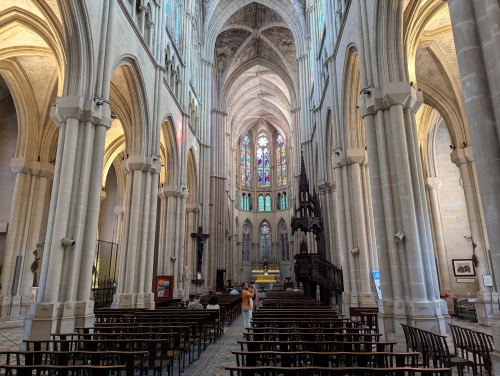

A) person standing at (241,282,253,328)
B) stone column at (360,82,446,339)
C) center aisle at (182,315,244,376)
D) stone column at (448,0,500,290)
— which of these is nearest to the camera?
stone column at (448,0,500,290)

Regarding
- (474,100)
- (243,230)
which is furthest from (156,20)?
(243,230)

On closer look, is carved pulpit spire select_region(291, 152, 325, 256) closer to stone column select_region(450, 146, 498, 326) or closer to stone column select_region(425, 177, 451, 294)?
stone column select_region(425, 177, 451, 294)

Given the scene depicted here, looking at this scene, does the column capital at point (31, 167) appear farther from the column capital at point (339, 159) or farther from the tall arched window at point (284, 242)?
the tall arched window at point (284, 242)

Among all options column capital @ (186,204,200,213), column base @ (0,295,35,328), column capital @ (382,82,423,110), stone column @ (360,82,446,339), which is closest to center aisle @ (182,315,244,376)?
stone column @ (360,82,446,339)

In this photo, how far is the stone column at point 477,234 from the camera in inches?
501

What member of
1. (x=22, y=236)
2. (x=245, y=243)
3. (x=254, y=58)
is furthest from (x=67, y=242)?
(x=245, y=243)

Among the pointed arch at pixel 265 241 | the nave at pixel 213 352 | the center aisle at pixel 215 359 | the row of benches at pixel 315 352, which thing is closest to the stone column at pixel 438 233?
the nave at pixel 213 352

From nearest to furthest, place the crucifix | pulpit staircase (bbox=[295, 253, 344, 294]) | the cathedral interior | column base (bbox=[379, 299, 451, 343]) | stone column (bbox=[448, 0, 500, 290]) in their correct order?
stone column (bbox=[448, 0, 500, 290])
column base (bbox=[379, 299, 451, 343])
the cathedral interior
pulpit staircase (bbox=[295, 253, 344, 294])
the crucifix

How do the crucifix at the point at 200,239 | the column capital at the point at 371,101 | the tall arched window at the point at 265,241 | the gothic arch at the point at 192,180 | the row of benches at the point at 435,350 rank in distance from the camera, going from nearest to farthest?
1. the row of benches at the point at 435,350
2. the column capital at the point at 371,101
3. the crucifix at the point at 200,239
4. the gothic arch at the point at 192,180
5. the tall arched window at the point at 265,241

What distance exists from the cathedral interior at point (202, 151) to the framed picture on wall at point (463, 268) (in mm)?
66

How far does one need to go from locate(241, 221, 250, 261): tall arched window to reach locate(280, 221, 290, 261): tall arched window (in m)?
4.79

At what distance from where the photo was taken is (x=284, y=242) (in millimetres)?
47750

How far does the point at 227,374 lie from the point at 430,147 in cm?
1810

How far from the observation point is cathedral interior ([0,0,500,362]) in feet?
27.5
